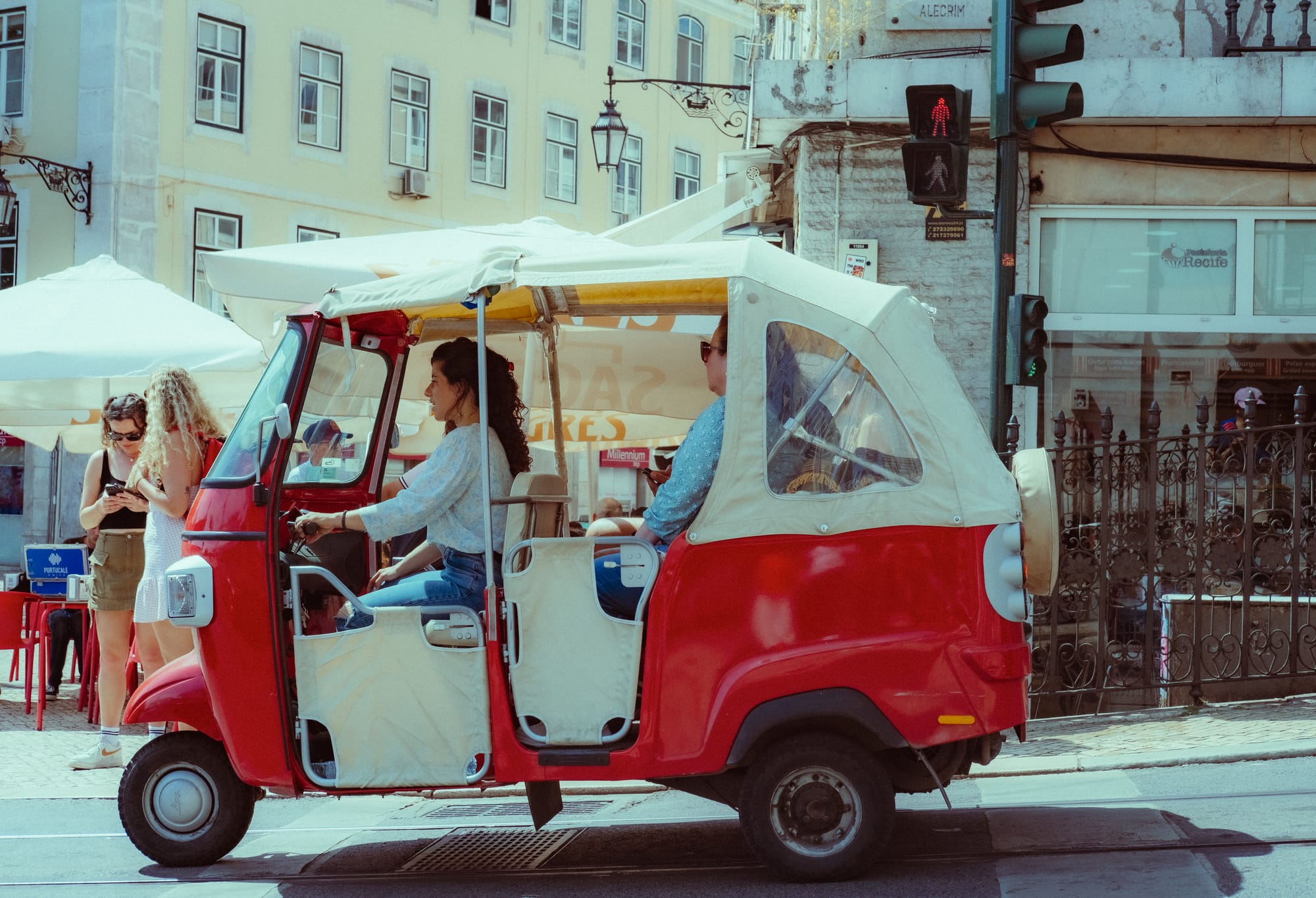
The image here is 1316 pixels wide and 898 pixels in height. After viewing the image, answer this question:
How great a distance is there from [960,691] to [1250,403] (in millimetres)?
4076

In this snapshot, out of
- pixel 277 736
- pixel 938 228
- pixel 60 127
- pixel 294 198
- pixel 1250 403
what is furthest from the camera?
pixel 294 198

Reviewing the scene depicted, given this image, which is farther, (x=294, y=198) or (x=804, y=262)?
(x=294, y=198)

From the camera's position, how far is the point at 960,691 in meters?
5.29

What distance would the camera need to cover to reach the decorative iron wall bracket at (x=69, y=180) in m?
23.9

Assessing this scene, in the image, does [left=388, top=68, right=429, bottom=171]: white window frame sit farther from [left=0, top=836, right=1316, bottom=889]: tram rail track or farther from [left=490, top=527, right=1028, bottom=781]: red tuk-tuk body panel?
[left=490, top=527, right=1028, bottom=781]: red tuk-tuk body panel

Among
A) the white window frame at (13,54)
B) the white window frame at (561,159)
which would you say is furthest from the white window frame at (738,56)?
the white window frame at (13,54)

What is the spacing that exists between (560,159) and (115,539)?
2493 cm

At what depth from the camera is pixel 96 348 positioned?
10055mm

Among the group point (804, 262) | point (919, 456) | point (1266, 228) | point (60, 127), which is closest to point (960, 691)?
point (919, 456)

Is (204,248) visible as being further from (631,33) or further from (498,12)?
(631,33)

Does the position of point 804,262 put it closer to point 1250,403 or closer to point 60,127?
point 1250,403

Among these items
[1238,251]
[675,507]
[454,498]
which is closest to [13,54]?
[1238,251]

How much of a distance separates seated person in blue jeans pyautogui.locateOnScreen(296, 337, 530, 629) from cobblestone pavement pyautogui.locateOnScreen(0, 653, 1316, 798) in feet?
6.92

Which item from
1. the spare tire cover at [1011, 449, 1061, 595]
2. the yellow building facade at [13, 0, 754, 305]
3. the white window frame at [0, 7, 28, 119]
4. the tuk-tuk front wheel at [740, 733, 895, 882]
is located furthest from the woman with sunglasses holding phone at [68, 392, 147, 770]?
the white window frame at [0, 7, 28, 119]
